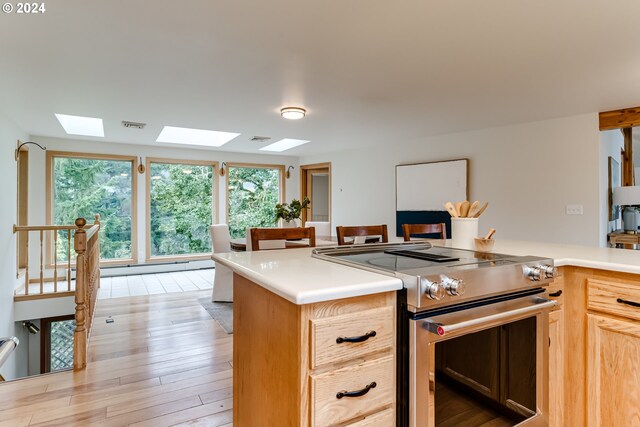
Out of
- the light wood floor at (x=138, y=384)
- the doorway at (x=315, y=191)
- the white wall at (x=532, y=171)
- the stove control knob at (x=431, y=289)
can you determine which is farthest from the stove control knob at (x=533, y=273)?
the doorway at (x=315, y=191)

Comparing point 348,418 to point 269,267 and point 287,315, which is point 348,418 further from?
point 269,267

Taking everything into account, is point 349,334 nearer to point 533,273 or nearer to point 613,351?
point 533,273

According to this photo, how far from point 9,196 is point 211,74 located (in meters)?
3.42

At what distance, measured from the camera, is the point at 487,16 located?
1.97 m

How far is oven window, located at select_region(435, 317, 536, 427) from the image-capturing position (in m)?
1.22

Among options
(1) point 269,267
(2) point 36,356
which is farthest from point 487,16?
(2) point 36,356

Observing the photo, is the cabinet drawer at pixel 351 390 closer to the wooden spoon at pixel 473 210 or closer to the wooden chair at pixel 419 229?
the wooden spoon at pixel 473 210

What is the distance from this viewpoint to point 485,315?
1.27 meters

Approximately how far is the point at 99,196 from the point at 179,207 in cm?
129

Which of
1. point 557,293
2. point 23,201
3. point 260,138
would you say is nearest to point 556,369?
point 557,293

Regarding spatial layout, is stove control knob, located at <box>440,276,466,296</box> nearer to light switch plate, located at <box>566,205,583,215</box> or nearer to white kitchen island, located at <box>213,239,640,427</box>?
white kitchen island, located at <box>213,239,640,427</box>

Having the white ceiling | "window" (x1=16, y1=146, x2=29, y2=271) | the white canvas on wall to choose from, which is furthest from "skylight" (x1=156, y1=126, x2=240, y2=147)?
the white canvas on wall

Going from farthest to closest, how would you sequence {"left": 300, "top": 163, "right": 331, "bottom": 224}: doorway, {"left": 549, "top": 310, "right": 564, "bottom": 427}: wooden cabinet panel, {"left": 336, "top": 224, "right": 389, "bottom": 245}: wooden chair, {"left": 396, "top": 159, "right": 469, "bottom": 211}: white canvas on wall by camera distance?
{"left": 300, "top": 163, "right": 331, "bottom": 224}: doorway, {"left": 396, "top": 159, "right": 469, "bottom": 211}: white canvas on wall, {"left": 336, "top": 224, "right": 389, "bottom": 245}: wooden chair, {"left": 549, "top": 310, "right": 564, "bottom": 427}: wooden cabinet panel

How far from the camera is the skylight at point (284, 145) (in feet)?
20.1
